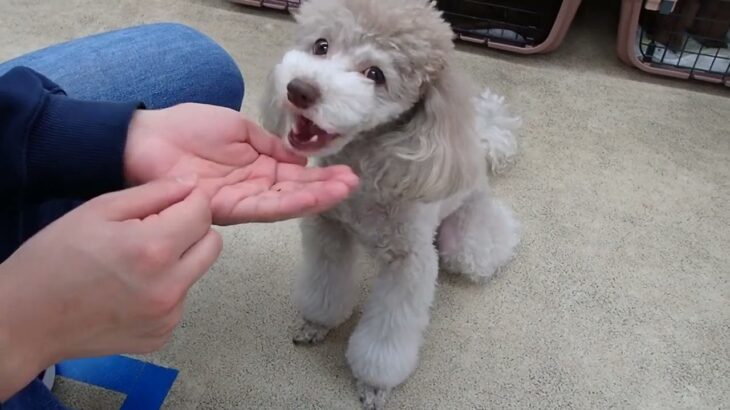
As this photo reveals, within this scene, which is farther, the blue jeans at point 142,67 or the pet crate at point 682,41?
the pet crate at point 682,41

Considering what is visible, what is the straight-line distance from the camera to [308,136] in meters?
0.80

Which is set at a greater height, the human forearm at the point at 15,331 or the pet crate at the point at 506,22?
the human forearm at the point at 15,331

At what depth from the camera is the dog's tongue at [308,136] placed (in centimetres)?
79

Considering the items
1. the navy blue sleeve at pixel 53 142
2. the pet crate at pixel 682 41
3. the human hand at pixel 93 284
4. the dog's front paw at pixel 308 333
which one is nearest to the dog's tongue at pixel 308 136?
the navy blue sleeve at pixel 53 142

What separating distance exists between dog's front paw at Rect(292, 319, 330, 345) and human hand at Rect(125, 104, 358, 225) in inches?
16.9

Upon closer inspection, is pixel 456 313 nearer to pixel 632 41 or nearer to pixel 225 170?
pixel 225 170

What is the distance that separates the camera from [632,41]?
5.47ft

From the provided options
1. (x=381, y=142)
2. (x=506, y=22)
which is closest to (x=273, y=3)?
(x=506, y=22)

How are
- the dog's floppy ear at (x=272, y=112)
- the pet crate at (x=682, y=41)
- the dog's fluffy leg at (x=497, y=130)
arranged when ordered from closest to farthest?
the dog's floppy ear at (x=272, y=112)
the dog's fluffy leg at (x=497, y=130)
the pet crate at (x=682, y=41)

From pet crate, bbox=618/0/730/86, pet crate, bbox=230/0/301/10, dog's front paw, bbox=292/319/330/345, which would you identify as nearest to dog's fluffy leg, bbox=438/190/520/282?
dog's front paw, bbox=292/319/330/345

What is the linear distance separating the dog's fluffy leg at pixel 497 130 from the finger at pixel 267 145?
660mm

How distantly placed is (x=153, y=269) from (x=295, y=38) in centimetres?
52

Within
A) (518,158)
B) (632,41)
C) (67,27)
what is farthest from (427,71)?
(67,27)

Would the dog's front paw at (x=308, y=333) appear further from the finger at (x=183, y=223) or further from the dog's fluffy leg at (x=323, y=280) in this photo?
the finger at (x=183, y=223)
